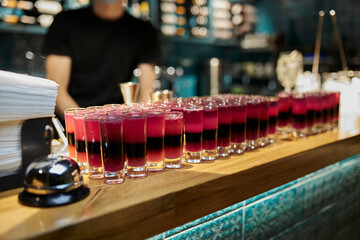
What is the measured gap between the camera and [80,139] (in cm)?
128

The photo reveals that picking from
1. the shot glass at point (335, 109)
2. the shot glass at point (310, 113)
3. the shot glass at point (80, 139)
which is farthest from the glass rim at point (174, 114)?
the shot glass at point (335, 109)

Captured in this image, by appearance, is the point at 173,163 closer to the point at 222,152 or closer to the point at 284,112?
the point at 222,152

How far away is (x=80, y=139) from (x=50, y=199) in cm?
34

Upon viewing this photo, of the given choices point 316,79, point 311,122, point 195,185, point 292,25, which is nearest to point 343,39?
point 292,25

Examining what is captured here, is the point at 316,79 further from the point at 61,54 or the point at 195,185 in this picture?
the point at 195,185

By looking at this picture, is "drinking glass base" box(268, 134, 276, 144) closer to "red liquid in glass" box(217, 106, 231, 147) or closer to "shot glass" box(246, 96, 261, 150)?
"shot glass" box(246, 96, 261, 150)

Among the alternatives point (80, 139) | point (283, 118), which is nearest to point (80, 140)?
point (80, 139)

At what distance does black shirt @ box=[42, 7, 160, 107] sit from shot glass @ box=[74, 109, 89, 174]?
67.9 inches

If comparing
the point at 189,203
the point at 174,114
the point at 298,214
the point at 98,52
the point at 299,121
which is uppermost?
the point at 98,52

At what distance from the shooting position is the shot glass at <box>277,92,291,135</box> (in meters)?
1.96

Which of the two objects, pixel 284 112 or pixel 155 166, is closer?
pixel 155 166

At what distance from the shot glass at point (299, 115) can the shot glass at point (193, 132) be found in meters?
0.80

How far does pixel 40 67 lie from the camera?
4227mm

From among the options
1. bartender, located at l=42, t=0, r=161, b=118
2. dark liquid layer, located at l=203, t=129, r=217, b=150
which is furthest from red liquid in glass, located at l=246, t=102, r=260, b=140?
bartender, located at l=42, t=0, r=161, b=118
